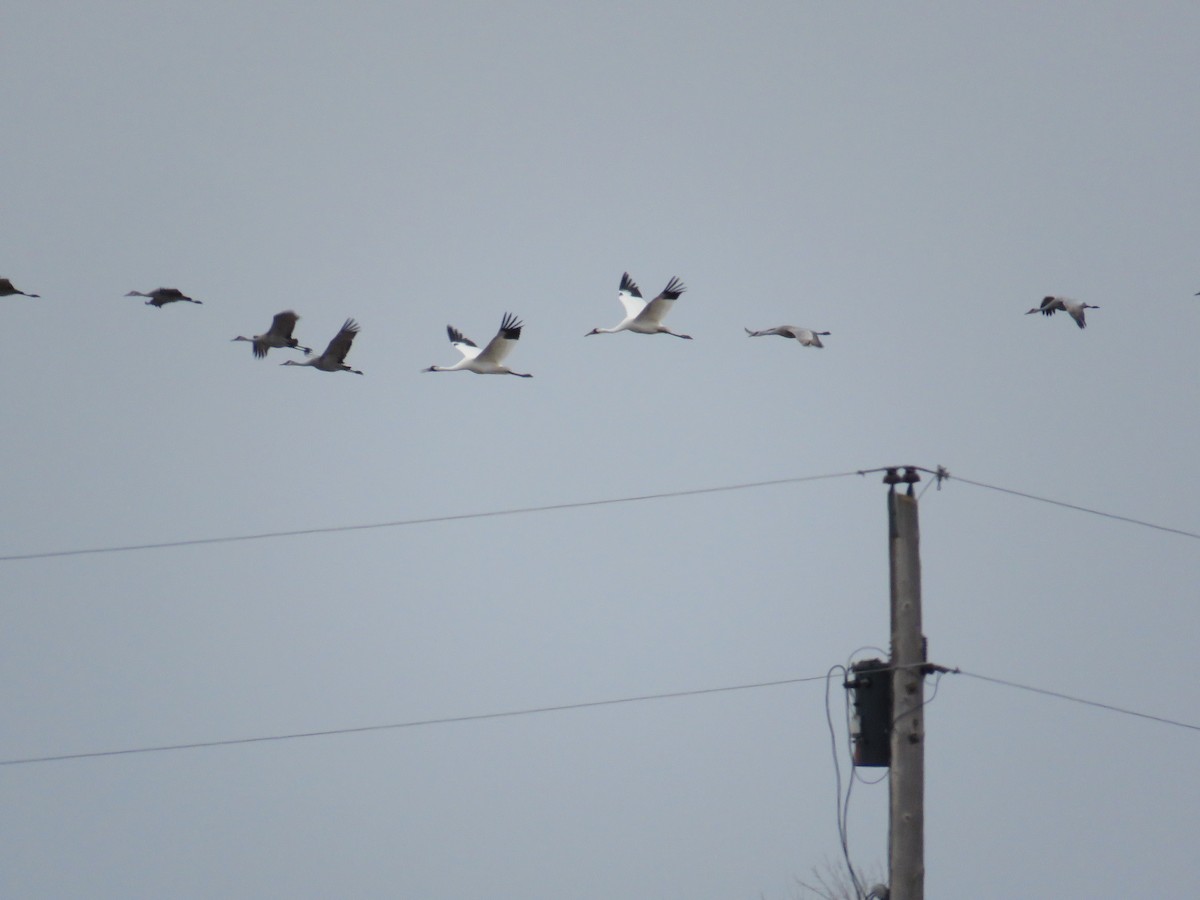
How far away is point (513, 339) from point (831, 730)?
1061 centimetres

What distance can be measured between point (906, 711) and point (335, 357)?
13.0m

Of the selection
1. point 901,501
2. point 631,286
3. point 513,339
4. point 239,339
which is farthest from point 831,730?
point 239,339

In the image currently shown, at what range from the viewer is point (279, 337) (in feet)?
80.8

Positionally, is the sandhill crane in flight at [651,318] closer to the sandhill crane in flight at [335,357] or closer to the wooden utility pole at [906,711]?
the sandhill crane in flight at [335,357]

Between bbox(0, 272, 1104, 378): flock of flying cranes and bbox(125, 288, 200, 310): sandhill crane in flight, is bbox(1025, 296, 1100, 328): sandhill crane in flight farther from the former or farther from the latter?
bbox(125, 288, 200, 310): sandhill crane in flight

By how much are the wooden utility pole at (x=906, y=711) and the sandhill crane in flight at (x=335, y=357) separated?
1214cm

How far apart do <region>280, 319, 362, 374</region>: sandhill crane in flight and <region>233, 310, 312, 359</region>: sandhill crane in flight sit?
28 cm

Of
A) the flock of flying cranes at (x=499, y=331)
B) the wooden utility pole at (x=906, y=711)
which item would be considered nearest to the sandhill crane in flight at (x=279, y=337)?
the flock of flying cranes at (x=499, y=331)

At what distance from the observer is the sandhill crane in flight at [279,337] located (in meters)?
24.4

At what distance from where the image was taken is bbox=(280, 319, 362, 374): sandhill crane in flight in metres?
24.1

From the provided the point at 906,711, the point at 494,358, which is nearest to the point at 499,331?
the point at 494,358

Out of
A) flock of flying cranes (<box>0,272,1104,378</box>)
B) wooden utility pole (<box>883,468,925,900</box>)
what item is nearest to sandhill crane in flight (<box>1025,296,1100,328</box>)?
flock of flying cranes (<box>0,272,1104,378</box>)

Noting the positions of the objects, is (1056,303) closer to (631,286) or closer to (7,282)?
(631,286)

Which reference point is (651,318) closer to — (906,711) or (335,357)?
(335,357)
